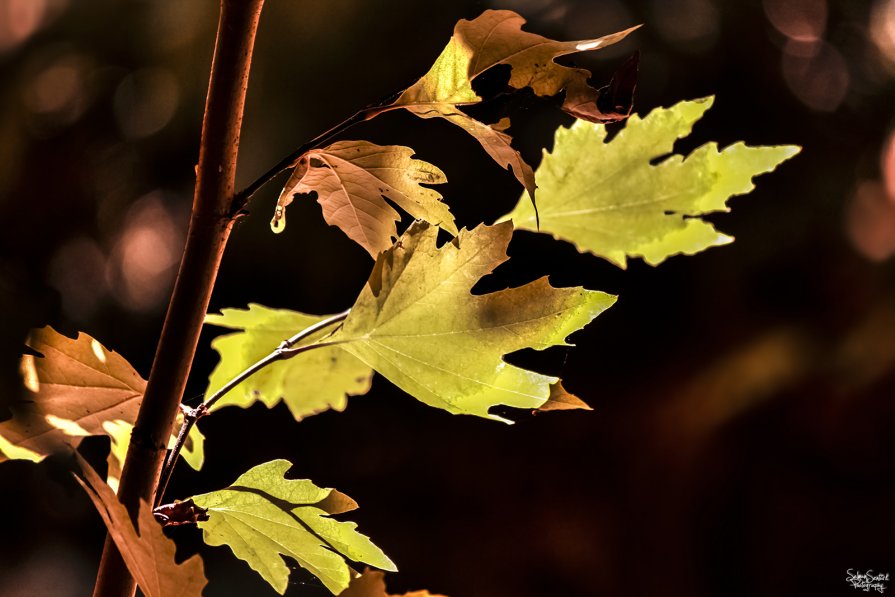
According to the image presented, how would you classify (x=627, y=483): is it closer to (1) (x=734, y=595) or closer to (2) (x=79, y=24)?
(1) (x=734, y=595)

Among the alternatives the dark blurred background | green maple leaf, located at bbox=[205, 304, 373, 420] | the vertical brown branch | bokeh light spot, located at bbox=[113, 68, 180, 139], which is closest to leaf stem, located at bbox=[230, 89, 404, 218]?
the vertical brown branch

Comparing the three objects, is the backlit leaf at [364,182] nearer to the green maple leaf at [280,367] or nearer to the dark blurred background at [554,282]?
the green maple leaf at [280,367]

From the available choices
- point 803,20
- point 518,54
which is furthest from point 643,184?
point 803,20

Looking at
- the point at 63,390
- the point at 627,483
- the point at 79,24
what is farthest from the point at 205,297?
the point at 79,24

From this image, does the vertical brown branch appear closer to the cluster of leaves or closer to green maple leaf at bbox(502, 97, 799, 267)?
the cluster of leaves
